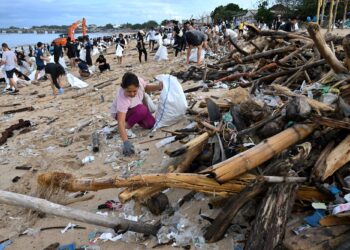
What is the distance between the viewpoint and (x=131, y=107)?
534 centimetres

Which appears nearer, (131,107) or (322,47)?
(322,47)

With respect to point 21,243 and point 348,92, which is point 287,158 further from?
point 21,243

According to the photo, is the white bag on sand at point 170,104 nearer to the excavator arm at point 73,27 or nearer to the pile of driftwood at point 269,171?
the pile of driftwood at point 269,171

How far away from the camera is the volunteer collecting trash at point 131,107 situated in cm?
474

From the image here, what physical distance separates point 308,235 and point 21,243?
2.55 metres

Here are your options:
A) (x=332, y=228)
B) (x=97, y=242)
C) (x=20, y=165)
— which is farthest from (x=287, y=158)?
(x=20, y=165)

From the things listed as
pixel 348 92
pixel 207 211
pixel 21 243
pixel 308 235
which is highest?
pixel 348 92

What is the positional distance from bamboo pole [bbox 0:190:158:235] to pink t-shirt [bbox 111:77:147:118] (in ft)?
7.48

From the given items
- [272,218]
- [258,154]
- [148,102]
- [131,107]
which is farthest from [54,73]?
[272,218]

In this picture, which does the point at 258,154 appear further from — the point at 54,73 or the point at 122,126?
the point at 54,73

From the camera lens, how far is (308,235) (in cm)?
228

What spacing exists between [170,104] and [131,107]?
2.01ft

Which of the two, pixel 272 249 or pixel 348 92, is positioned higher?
pixel 348 92

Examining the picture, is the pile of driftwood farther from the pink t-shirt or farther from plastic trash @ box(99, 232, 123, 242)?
the pink t-shirt
